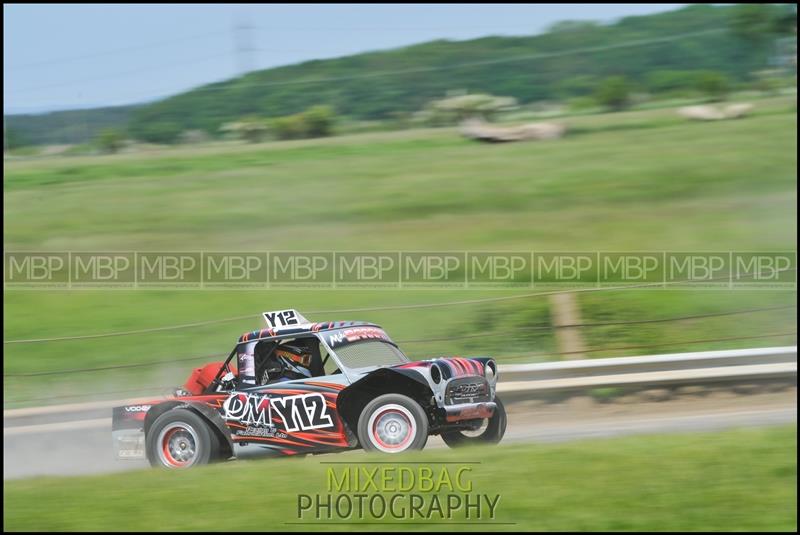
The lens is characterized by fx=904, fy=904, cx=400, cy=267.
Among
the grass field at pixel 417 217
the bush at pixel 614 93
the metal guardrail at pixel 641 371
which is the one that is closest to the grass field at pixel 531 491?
the metal guardrail at pixel 641 371

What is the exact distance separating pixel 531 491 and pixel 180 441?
10.4 feet

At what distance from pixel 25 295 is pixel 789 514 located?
1405 centimetres

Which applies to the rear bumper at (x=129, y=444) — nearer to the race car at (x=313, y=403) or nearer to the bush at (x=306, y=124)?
the race car at (x=313, y=403)

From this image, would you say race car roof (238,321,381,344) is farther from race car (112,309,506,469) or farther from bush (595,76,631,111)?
bush (595,76,631,111)

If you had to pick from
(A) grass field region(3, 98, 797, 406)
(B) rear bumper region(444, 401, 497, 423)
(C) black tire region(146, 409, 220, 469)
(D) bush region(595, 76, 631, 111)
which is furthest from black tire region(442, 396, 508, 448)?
(D) bush region(595, 76, 631, 111)

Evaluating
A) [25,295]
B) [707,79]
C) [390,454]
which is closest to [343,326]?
[390,454]

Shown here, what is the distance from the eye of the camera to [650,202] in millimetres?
18609

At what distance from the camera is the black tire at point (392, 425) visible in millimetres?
7141

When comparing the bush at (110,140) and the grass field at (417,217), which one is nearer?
the grass field at (417,217)

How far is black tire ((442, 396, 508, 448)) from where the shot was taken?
7730mm

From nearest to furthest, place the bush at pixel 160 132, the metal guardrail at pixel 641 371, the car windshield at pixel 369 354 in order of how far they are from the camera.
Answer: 1. the car windshield at pixel 369 354
2. the metal guardrail at pixel 641 371
3. the bush at pixel 160 132

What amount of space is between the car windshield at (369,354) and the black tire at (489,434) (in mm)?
800

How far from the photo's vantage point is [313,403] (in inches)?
295

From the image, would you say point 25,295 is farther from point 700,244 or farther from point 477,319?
point 700,244
